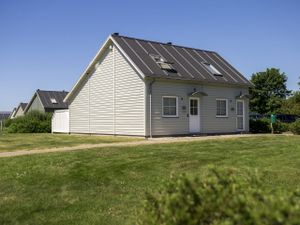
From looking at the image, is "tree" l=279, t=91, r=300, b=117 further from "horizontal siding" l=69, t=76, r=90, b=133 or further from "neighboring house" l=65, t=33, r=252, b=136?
"horizontal siding" l=69, t=76, r=90, b=133

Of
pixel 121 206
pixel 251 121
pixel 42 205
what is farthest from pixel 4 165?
pixel 251 121

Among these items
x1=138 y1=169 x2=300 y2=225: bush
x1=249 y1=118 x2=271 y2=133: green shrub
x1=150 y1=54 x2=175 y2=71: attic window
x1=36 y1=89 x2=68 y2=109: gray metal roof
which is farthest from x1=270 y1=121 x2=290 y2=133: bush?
x1=36 y1=89 x2=68 y2=109: gray metal roof

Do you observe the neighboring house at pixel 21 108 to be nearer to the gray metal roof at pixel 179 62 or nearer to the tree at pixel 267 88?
the tree at pixel 267 88

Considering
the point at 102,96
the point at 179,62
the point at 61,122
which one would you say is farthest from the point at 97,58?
the point at 61,122

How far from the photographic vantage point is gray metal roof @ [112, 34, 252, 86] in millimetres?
22719

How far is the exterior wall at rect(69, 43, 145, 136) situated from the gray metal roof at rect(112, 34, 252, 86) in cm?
73

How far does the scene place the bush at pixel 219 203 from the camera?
2686 mm

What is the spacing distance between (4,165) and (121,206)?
5825 millimetres

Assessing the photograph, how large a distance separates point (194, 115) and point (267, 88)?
55.1 meters

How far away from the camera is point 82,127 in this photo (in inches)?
1110

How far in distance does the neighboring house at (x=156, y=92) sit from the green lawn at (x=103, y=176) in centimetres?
802

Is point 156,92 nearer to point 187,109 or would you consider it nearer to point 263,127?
point 187,109

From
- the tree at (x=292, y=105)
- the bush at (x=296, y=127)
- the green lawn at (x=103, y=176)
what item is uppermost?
the tree at (x=292, y=105)

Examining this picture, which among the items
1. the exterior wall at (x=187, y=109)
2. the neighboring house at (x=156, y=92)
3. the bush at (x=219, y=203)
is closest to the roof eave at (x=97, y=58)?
the neighboring house at (x=156, y=92)
